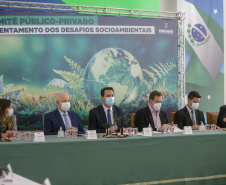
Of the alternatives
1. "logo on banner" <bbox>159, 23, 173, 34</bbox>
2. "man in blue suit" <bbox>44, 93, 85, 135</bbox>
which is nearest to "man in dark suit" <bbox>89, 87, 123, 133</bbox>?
"man in blue suit" <bbox>44, 93, 85, 135</bbox>

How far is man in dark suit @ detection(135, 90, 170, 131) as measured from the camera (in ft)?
15.1

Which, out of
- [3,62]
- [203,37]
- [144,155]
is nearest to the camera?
[144,155]

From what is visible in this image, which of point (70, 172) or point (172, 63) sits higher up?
point (172, 63)

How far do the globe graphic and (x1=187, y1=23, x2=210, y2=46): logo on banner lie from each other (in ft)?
5.59

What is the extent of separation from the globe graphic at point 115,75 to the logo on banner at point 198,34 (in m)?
A: 1.71

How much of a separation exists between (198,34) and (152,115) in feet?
8.95

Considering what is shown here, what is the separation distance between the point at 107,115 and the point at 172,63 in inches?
71.3

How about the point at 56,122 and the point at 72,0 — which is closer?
the point at 56,122

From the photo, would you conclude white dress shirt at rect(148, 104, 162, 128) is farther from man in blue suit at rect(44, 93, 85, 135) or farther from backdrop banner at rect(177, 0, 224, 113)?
backdrop banner at rect(177, 0, 224, 113)

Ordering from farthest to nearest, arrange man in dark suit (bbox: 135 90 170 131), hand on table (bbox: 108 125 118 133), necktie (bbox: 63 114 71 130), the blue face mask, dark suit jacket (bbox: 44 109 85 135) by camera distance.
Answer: man in dark suit (bbox: 135 90 170 131) → the blue face mask → necktie (bbox: 63 114 71 130) → dark suit jacket (bbox: 44 109 85 135) → hand on table (bbox: 108 125 118 133)

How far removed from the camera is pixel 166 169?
348cm

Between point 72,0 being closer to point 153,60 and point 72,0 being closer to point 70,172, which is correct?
point 153,60

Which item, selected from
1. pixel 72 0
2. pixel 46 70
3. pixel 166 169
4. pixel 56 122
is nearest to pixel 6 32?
pixel 46 70

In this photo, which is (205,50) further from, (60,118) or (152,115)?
(60,118)
